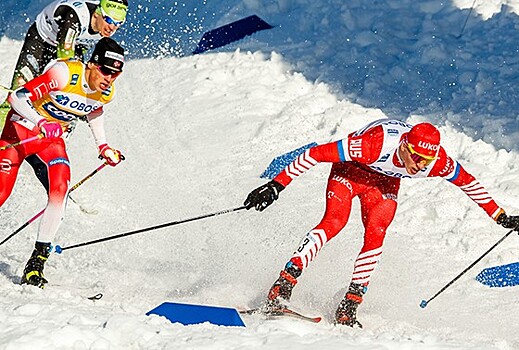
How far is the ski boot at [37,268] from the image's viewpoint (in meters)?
6.05

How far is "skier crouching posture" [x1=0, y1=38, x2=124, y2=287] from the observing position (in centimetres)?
600

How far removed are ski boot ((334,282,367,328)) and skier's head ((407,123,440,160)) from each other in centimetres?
94

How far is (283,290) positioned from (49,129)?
1811mm

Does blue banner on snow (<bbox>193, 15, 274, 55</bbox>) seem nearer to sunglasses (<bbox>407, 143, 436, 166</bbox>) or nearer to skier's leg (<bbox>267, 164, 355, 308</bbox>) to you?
skier's leg (<bbox>267, 164, 355, 308</bbox>)

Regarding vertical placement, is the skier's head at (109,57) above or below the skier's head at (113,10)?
below

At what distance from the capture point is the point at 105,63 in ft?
19.4

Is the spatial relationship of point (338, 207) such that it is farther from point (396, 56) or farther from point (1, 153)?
point (396, 56)

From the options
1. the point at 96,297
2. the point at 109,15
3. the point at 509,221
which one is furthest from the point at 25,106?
the point at 509,221

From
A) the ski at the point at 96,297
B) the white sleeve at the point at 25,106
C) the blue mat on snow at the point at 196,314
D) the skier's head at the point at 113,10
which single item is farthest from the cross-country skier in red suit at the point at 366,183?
the skier's head at the point at 113,10

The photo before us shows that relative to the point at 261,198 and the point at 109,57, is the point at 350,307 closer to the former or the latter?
the point at 261,198

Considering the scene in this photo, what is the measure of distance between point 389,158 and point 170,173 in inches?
137

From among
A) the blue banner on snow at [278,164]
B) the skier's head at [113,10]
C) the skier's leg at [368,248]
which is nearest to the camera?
the skier's leg at [368,248]

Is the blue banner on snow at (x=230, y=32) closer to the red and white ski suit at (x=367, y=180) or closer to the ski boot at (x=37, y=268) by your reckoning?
the red and white ski suit at (x=367, y=180)

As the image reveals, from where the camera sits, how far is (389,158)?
19.6 feet
